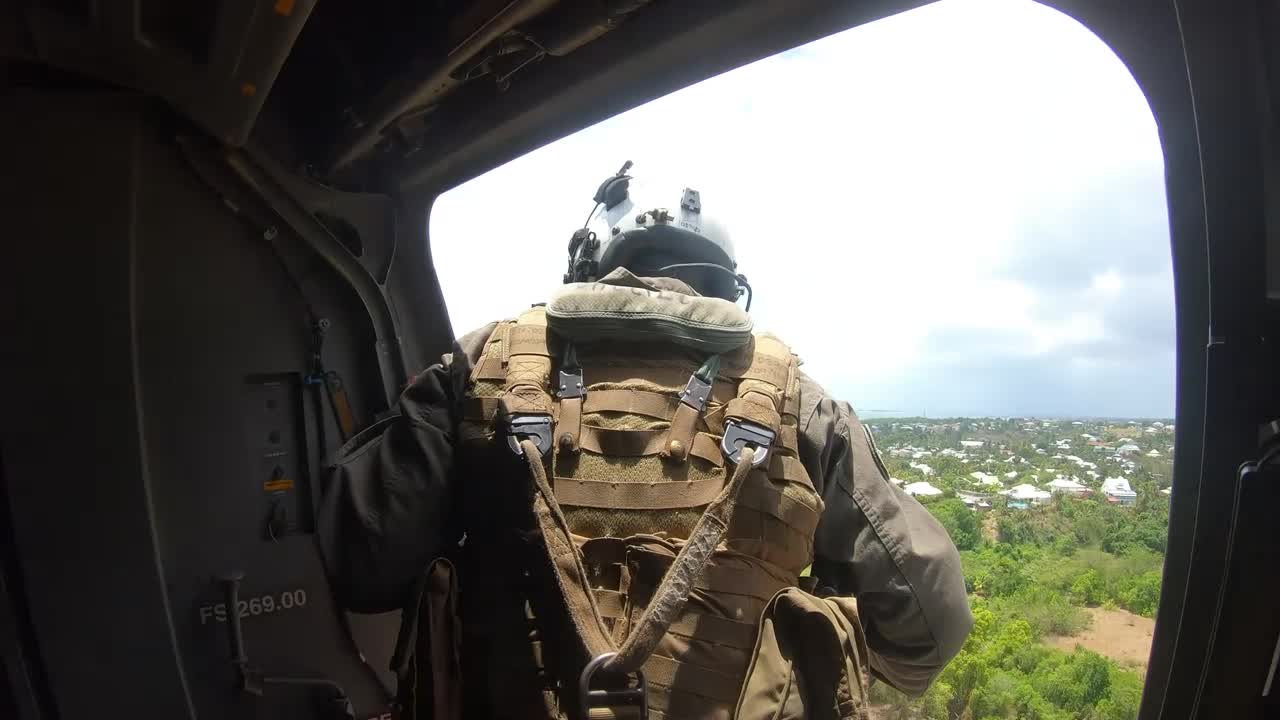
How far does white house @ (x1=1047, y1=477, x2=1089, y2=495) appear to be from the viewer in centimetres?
205

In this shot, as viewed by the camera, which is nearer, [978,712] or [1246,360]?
[1246,360]

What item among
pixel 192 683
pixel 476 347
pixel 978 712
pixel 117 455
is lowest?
pixel 978 712

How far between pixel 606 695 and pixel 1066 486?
1542mm

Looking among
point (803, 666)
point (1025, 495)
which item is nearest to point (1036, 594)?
point (1025, 495)

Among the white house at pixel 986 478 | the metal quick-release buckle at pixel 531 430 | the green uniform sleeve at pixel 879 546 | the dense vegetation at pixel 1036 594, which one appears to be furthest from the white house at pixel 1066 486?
the metal quick-release buckle at pixel 531 430

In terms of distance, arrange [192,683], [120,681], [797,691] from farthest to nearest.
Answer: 1. [192,683]
2. [120,681]
3. [797,691]

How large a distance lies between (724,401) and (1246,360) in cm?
100

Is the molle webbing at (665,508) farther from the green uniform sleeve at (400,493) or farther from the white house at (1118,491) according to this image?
the white house at (1118,491)

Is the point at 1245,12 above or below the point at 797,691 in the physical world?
above

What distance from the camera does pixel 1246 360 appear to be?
1.23 m

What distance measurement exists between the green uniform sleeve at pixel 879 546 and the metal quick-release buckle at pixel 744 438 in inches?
8.6

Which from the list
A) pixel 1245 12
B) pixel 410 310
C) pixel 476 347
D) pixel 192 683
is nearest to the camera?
pixel 1245 12

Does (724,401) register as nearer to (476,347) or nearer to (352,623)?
(476,347)

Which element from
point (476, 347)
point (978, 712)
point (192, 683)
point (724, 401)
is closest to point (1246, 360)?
point (724, 401)
